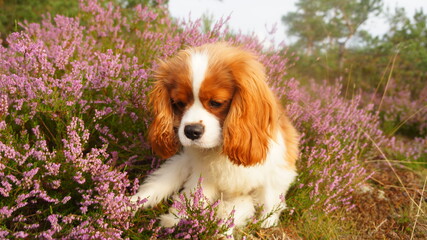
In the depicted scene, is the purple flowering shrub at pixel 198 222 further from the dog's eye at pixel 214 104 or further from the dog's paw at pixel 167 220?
the dog's eye at pixel 214 104

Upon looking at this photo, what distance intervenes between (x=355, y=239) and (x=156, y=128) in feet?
6.07

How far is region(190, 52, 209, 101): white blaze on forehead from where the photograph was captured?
212 cm

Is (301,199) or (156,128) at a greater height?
(156,128)

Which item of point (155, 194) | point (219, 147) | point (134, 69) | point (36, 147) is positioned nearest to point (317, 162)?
point (219, 147)

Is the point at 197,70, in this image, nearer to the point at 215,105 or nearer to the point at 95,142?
the point at 215,105

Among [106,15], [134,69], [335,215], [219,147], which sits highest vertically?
[106,15]

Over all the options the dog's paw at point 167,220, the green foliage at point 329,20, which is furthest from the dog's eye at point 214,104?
the green foliage at point 329,20

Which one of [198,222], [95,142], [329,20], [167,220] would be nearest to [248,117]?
[198,222]

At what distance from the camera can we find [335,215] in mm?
3037

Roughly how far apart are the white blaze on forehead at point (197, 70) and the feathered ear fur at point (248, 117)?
0.21 meters

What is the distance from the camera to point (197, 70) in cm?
214

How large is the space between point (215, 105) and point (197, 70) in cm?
27

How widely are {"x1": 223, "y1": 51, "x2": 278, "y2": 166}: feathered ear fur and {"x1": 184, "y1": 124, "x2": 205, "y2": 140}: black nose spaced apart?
0.22 metres

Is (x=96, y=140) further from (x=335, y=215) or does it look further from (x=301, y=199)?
(x=335, y=215)
